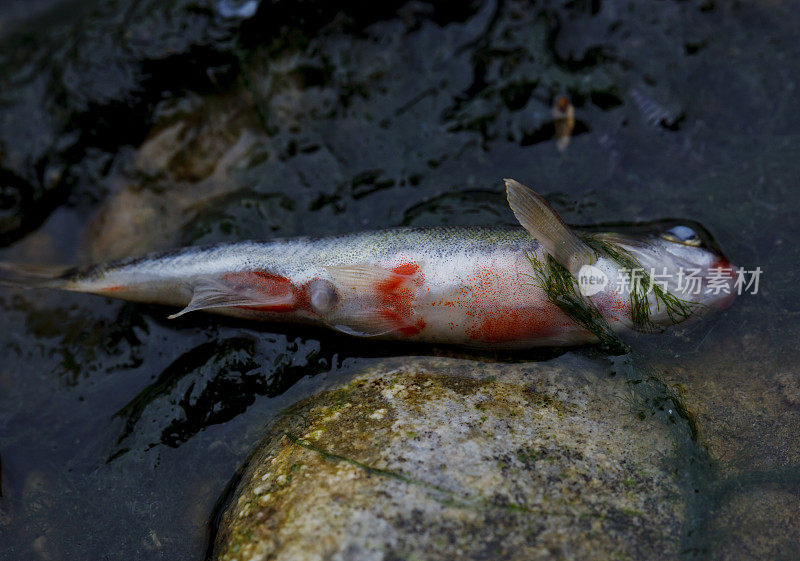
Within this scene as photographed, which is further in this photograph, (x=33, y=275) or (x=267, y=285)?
(x=33, y=275)

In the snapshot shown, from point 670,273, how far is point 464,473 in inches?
77.0

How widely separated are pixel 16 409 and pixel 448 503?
3.40 metres

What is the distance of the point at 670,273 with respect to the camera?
4.00 metres

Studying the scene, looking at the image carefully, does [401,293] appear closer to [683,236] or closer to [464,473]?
[464,473]

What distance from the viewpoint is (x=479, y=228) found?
4.14 metres

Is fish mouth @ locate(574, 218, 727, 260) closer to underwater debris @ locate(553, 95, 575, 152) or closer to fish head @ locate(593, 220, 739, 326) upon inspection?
fish head @ locate(593, 220, 739, 326)

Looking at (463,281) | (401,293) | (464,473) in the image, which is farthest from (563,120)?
(464,473)

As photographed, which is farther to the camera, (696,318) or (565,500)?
(696,318)

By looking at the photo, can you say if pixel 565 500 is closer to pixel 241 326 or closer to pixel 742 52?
pixel 241 326

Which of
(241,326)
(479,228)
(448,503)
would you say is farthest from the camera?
(241,326)

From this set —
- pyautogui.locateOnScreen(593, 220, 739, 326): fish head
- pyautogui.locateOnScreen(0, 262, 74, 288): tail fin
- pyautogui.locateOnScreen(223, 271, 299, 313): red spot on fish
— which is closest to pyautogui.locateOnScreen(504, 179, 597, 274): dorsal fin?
pyautogui.locateOnScreen(593, 220, 739, 326): fish head

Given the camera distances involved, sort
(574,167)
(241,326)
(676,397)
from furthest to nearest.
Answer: (574,167) < (241,326) < (676,397)

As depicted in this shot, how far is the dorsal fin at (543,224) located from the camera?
370cm

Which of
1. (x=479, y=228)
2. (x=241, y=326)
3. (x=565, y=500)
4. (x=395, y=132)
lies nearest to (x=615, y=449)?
(x=565, y=500)
